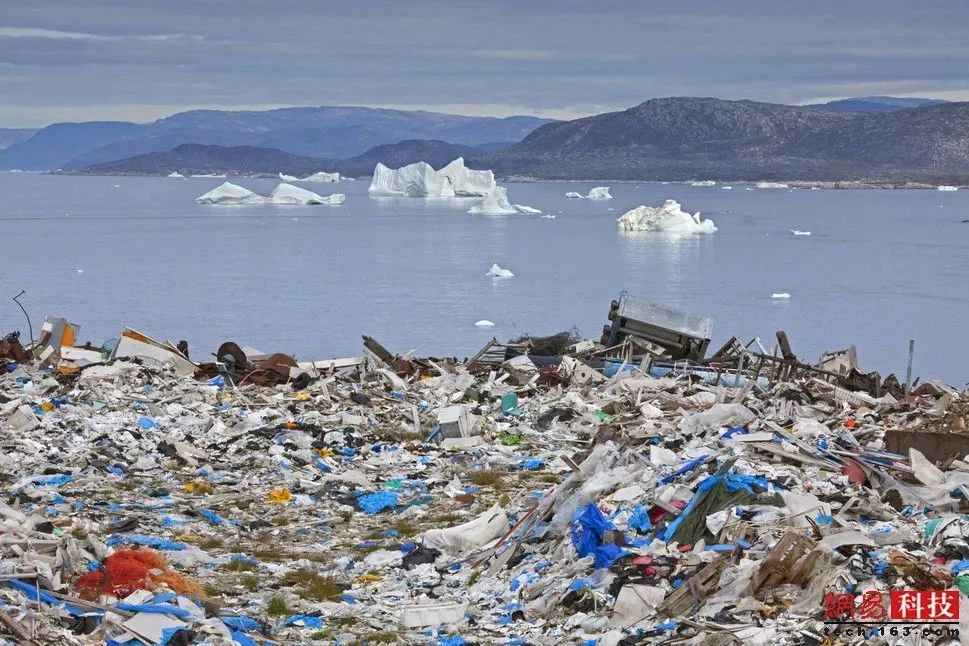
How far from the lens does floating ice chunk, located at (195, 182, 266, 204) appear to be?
8875cm

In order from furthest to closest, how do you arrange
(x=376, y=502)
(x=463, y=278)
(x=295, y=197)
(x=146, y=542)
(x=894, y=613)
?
(x=295, y=197) → (x=463, y=278) → (x=376, y=502) → (x=146, y=542) → (x=894, y=613)

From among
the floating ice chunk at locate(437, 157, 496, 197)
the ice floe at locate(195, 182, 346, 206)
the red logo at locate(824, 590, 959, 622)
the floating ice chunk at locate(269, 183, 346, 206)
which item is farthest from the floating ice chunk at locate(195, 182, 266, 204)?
the red logo at locate(824, 590, 959, 622)

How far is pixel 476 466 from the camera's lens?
37.5 ft

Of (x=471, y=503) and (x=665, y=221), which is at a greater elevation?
(x=665, y=221)

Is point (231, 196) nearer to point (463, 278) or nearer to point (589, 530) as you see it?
point (463, 278)

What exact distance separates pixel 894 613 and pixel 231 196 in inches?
3469

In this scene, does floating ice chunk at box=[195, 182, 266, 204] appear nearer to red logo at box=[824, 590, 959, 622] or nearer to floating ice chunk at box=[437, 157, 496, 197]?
floating ice chunk at box=[437, 157, 496, 197]

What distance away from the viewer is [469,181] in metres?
104

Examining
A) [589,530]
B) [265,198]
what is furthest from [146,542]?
[265,198]

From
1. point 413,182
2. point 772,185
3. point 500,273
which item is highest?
point 413,182

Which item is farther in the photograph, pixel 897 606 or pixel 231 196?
pixel 231 196

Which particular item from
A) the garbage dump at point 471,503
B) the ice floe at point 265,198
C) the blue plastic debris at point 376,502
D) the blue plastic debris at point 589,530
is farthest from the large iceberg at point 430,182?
Answer: the blue plastic debris at point 589,530

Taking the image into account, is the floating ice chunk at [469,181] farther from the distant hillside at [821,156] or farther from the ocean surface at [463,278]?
the distant hillside at [821,156]

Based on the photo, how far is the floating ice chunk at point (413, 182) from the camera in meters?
101
